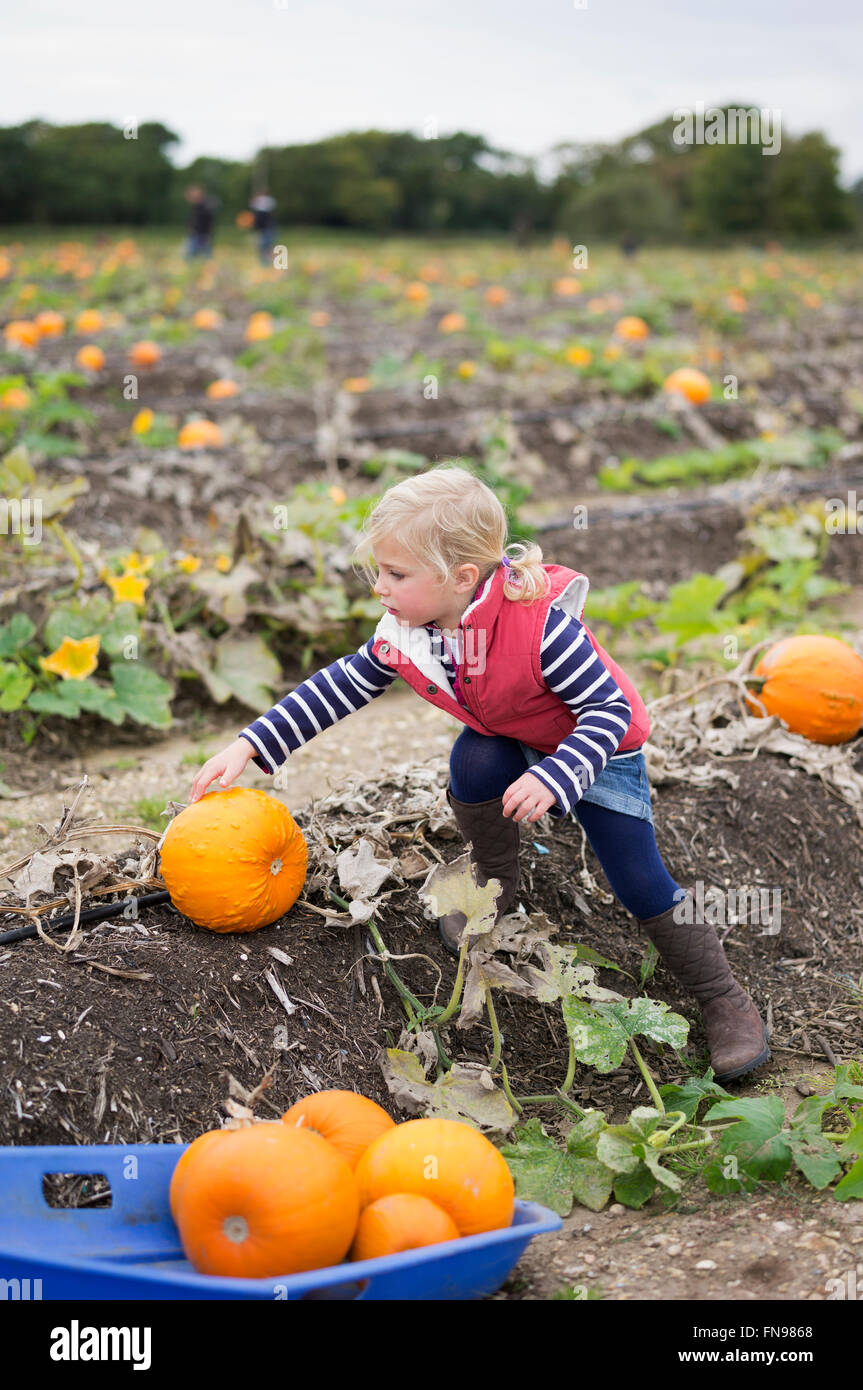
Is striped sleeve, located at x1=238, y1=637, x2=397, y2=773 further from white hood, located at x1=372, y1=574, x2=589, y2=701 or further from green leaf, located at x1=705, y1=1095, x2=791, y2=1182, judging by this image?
green leaf, located at x1=705, y1=1095, x2=791, y2=1182

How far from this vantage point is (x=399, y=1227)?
2066mm

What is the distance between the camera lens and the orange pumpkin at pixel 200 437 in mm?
7582

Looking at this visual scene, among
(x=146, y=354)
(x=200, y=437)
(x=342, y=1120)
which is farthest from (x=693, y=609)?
(x=146, y=354)

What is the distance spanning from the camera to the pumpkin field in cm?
241

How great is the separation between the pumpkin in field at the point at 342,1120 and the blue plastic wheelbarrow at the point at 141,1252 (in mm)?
252

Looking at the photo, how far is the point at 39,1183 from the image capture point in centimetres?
218

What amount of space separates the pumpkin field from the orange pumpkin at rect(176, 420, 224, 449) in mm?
20

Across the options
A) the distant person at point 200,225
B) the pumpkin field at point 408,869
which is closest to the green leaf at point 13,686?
the pumpkin field at point 408,869

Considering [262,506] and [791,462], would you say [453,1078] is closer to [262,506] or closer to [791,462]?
[262,506]

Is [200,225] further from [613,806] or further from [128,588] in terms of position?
[613,806]

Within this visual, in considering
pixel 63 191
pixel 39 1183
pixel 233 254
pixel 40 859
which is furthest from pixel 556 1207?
pixel 63 191

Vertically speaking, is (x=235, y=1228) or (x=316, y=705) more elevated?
(x=316, y=705)

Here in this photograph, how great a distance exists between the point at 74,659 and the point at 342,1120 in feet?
8.40

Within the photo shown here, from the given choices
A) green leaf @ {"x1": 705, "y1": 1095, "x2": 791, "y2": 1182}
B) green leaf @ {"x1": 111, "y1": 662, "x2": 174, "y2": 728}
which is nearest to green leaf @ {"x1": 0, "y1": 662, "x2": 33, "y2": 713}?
green leaf @ {"x1": 111, "y1": 662, "x2": 174, "y2": 728}
